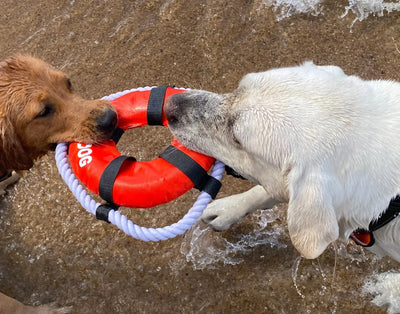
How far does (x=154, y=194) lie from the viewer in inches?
99.5

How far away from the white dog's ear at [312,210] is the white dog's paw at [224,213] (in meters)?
1.17

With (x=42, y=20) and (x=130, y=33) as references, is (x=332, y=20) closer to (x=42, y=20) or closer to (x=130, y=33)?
(x=130, y=33)

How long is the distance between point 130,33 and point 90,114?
227 cm

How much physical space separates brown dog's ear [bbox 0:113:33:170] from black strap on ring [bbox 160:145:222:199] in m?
1.28

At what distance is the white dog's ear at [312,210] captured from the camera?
2.20 m

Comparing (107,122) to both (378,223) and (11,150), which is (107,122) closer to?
(11,150)

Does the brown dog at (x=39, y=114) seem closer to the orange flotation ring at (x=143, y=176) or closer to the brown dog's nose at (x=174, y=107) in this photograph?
the orange flotation ring at (x=143, y=176)

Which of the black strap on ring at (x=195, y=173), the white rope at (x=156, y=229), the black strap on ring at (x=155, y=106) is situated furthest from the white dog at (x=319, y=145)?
the black strap on ring at (x=155, y=106)

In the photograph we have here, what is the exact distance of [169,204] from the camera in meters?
4.03

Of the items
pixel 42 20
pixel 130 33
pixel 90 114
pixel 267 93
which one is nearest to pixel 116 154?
pixel 90 114

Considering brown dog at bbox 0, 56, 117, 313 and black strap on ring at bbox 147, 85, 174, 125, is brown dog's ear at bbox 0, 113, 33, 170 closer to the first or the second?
brown dog at bbox 0, 56, 117, 313

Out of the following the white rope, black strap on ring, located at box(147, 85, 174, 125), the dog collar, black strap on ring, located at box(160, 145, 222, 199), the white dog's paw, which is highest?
black strap on ring, located at box(147, 85, 174, 125)

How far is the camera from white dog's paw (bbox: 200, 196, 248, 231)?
3490mm

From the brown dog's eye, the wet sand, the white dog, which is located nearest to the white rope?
the white dog
